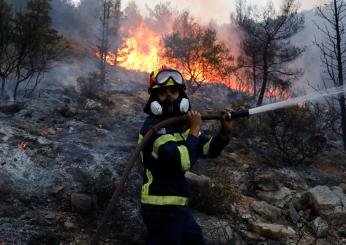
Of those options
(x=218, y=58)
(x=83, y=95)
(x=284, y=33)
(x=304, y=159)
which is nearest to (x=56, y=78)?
(x=83, y=95)

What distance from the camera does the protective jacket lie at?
8.82 feet

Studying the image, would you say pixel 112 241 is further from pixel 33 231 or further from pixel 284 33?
pixel 284 33

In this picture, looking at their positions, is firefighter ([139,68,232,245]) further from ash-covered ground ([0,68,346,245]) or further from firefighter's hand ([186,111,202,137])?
ash-covered ground ([0,68,346,245])

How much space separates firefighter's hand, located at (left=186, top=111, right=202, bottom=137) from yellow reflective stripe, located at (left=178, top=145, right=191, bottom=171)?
9.3 inches

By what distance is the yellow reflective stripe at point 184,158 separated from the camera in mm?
2670

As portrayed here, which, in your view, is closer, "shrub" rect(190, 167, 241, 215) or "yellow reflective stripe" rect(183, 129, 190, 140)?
"yellow reflective stripe" rect(183, 129, 190, 140)

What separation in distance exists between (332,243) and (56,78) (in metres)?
19.7

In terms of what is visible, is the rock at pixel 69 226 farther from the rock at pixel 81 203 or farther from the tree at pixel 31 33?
the tree at pixel 31 33

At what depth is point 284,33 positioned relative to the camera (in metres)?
19.1

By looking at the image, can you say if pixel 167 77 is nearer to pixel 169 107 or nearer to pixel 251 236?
pixel 169 107

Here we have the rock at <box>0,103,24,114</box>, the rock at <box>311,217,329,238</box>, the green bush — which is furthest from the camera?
the green bush

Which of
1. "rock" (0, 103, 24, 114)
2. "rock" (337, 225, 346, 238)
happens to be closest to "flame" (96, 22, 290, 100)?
"rock" (0, 103, 24, 114)

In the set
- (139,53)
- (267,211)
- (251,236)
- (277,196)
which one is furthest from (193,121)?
(139,53)

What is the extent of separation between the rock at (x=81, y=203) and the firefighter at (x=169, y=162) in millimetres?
2609
